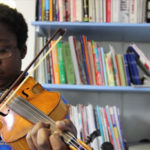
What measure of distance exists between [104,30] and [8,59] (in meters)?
0.66

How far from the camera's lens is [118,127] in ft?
4.08

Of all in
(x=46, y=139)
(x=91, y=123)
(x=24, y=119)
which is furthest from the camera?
(x=91, y=123)

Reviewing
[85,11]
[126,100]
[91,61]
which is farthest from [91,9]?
[126,100]

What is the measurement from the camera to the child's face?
0.83 meters

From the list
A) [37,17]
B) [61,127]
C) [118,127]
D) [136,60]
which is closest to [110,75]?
A: [136,60]

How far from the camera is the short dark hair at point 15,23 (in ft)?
2.97

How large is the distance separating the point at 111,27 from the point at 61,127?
2.79 ft

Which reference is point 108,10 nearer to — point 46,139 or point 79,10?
point 79,10

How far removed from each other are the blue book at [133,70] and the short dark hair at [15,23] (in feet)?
1.90

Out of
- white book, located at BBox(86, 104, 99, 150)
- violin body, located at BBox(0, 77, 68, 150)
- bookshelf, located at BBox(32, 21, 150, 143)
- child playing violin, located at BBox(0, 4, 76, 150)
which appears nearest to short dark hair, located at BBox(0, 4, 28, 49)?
child playing violin, located at BBox(0, 4, 76, 150)

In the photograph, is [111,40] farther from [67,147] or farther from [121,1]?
[67,147]

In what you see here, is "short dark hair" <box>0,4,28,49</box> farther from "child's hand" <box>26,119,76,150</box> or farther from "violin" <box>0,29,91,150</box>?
"child's hand" <box>26,119,76,150</box>

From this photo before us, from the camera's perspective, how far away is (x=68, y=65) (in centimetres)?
126

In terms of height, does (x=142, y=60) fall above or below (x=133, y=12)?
below
